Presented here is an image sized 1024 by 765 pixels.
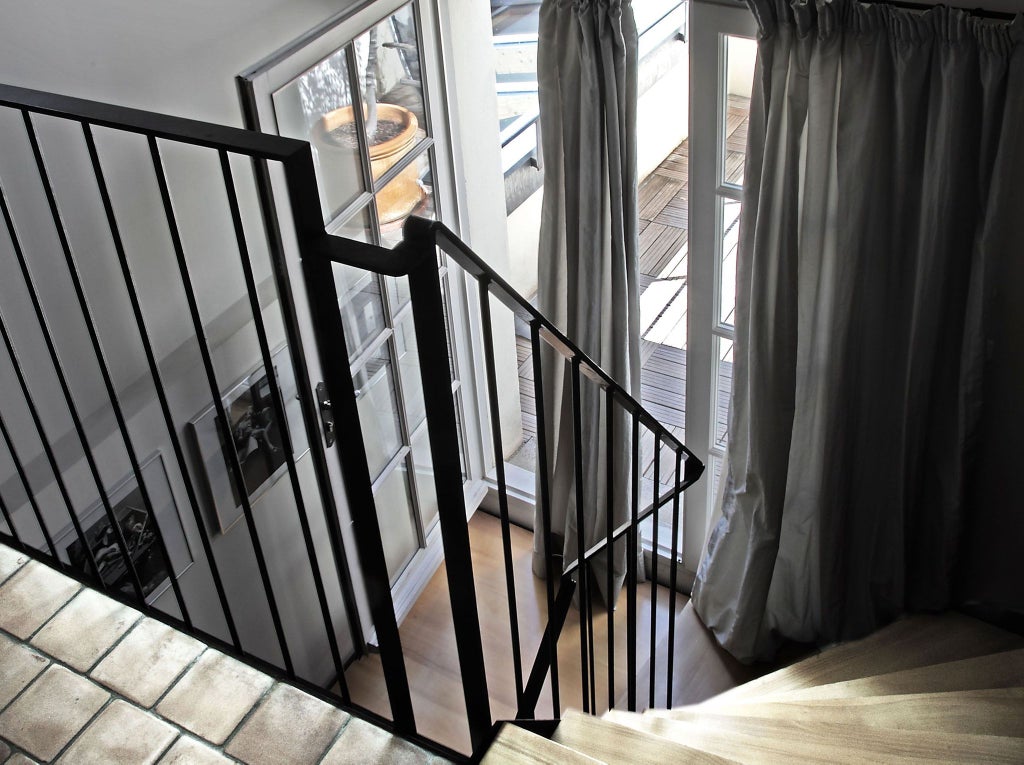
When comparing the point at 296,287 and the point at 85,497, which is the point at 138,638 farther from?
the point at 296,287

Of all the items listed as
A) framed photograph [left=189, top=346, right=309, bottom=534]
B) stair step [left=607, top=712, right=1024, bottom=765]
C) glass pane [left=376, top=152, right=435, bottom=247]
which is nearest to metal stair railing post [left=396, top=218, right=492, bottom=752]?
stair step [left=607, top=712, right=1024, bottom=765]

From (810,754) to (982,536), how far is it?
137 cm

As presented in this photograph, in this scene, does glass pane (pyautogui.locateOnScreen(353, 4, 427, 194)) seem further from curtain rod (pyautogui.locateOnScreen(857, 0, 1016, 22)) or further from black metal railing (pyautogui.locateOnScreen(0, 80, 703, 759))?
curtain rod (pyautogui.locateOnScreen(857, 0, 1016, 22))

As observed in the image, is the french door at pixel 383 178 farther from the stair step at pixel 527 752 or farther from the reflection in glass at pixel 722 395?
the stair step at pixel 527 752

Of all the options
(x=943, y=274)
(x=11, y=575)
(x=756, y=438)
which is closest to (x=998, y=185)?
(x=943, y=274)

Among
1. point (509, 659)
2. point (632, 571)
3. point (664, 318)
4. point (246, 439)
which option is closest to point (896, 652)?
point (509, 659)

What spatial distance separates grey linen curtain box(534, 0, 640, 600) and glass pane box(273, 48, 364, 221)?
24.0 inches

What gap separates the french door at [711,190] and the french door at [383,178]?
90cm

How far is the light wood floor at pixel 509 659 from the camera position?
358 cm

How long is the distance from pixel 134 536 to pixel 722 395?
2.59 meters

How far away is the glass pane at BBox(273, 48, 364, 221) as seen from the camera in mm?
2785

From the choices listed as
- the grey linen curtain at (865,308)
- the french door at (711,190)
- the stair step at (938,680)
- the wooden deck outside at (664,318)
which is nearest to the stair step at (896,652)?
the grey linen curtain at (865,308)

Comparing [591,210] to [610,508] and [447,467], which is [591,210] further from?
[447,467]

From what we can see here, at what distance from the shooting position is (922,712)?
2457 mm
